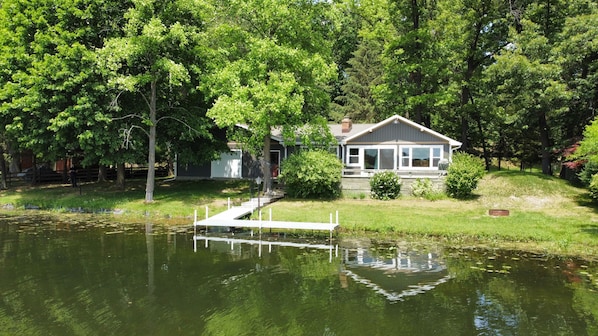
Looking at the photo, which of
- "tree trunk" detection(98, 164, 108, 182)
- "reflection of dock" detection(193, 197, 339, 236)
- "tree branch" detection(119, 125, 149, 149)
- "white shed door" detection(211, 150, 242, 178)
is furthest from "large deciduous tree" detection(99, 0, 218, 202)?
"tree trunk" detection(98, 164, 108, 182)

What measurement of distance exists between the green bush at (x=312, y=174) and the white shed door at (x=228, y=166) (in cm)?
1000

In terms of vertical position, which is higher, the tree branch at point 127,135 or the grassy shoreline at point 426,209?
the tree branch at point 127,135

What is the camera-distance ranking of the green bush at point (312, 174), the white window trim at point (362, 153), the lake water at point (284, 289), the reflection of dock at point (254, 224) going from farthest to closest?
1. the white window trim at point (362, 153)
2. the green bush at point (312, 174)
3. the reflection of dock at point (254, 224)
4. the lake water at point (284, 289)

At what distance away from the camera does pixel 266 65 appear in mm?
24125

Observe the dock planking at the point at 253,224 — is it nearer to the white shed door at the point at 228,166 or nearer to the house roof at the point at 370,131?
the house roof at the point at 370,131

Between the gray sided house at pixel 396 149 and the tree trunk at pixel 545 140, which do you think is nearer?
the gray sided house at pixel 396 149

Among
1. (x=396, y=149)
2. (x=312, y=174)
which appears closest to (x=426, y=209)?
(x=312, y=174)

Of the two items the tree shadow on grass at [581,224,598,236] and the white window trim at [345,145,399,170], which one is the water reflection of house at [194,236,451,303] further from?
the white window trim at [345,145,399,170]

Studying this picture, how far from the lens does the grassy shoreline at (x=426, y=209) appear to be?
16906mm

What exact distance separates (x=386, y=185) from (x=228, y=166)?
1472 cm

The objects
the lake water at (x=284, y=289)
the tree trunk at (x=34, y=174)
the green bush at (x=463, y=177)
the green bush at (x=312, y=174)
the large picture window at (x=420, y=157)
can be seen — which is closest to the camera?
the lake water at (x=284, y=289)

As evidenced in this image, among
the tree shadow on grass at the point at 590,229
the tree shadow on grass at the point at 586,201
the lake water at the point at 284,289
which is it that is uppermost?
the tree shadow on grass at the point at 586,201

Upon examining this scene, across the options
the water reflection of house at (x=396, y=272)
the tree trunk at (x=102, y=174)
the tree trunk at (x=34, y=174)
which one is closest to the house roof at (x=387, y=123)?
the water reflection of house at (x=396, y=272)

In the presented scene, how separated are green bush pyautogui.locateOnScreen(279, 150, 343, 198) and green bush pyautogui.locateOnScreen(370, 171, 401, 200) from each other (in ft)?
7.27
